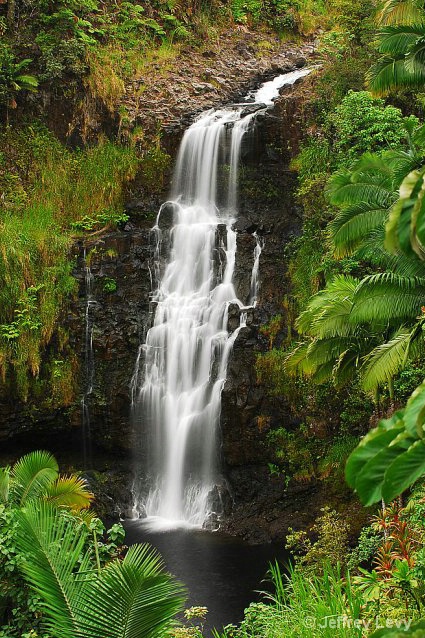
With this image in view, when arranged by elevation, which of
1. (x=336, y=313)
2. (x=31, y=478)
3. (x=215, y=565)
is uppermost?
(x=336, y=313)

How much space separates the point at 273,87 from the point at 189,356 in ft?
39.6

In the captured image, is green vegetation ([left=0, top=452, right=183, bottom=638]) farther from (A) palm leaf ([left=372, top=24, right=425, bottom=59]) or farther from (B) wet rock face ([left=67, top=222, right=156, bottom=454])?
(B) wet rock face ([left=67, top=222, right=156, bottom=454])

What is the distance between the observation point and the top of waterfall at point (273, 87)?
22859 mm

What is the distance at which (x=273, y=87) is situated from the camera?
23.9 m

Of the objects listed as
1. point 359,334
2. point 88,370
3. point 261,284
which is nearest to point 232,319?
point 261,284

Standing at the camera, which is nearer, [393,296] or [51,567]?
[51,567]

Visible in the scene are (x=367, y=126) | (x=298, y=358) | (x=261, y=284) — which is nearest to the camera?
(x=298, y=358)

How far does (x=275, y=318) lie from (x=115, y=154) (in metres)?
8.13

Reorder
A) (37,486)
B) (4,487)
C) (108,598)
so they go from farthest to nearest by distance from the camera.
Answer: (37,486)
(4,487)
(108,598)

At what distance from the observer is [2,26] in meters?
21.8

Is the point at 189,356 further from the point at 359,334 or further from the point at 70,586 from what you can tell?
the point at 70,586

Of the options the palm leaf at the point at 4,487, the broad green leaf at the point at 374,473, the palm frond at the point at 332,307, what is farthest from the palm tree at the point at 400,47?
the broad green leaf at the point at 374,473

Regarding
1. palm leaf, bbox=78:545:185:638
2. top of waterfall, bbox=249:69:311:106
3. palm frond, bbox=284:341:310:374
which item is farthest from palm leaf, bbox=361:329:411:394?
top of waterfall, bbox=249:69:311:106

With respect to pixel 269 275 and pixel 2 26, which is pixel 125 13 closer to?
pixel 2 26
